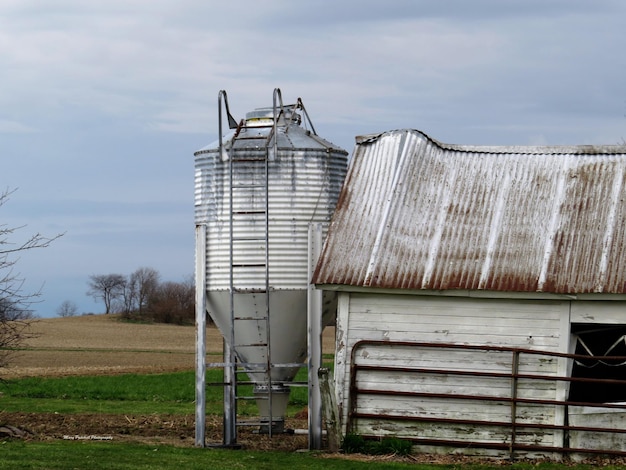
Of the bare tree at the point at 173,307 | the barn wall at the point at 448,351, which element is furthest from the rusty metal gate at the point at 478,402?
the bare tree at the point at 173,307

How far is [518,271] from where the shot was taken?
1730 cm

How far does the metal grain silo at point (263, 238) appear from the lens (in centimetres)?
1847

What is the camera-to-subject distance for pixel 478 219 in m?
18.4

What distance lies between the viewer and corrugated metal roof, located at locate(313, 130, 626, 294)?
17.3 meters

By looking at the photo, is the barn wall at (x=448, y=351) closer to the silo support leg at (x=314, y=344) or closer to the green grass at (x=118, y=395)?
the silo support leg at (x=314, y=344)

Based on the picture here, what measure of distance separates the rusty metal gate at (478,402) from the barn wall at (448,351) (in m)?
0.02

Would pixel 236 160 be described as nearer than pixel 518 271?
No

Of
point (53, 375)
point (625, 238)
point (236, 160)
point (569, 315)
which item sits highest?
point (236, 160)

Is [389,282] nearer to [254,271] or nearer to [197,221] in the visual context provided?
[254,271]

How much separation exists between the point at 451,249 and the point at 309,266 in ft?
7.87

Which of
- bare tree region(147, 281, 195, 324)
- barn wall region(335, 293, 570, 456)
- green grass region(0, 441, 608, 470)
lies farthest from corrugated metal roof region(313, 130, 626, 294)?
bare tree region(147, 281, 195, 324)

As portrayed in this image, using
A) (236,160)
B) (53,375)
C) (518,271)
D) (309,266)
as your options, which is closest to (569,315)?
(518,271)

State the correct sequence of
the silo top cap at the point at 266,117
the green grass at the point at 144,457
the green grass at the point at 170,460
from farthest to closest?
the silo top cap at the point at 266,117, the green grass at the point at 144,457, the green grass at the point at 170,460

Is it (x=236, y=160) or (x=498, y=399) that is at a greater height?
(x=236, y=160)
